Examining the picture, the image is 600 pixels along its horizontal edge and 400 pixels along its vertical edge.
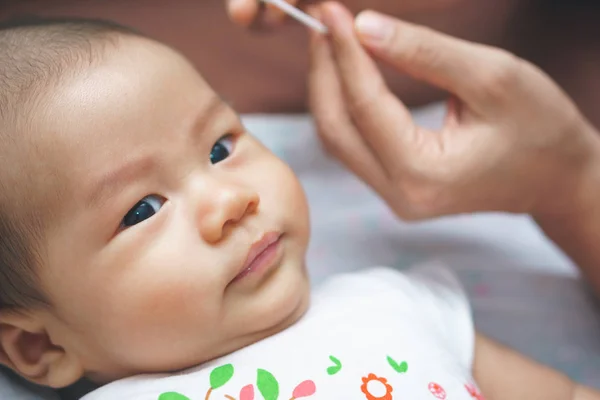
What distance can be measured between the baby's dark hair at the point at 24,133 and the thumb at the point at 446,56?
38 centimetres

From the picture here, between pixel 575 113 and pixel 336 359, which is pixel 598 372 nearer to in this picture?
pixel 575 113

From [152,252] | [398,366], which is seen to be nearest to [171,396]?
[152,252]

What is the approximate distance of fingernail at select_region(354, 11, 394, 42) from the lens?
903 mm

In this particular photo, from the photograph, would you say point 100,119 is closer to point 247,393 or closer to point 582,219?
point 247,393

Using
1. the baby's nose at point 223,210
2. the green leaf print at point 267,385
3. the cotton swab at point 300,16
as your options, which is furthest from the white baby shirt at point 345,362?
the cotton swab at point 300,16

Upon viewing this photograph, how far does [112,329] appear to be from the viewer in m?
0.73

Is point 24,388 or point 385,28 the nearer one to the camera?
point 24,388

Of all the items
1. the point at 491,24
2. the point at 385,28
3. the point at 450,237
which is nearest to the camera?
the point at 385,28

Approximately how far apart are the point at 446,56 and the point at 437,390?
455mm

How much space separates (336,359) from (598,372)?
525 millimetres

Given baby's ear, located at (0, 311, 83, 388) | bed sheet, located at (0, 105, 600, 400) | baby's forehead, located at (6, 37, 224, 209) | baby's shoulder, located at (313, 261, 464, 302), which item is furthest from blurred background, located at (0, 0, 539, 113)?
baby's ear, located at (0, 311, 83, 388)

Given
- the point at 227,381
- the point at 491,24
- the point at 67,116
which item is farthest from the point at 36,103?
the point at 491,24

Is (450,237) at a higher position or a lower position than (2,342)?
lower

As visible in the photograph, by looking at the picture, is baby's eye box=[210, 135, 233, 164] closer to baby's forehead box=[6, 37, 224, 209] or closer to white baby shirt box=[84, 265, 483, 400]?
baby's forehead box=[6, 37, 224, 209]
